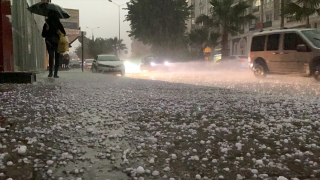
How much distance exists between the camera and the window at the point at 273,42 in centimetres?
1143

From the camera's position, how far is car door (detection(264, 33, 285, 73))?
11359 mm

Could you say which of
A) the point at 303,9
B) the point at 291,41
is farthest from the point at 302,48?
the point at 303,9

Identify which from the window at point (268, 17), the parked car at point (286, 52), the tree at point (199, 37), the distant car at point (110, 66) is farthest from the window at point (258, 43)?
the tree at point (199, 37)

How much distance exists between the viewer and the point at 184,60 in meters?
40.7

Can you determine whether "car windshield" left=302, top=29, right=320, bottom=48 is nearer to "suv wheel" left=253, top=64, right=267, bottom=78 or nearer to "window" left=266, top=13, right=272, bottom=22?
"suv wheel" left=253, top=64, right=267, bottom=78

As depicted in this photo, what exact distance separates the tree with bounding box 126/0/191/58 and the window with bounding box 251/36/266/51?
23.0 meters

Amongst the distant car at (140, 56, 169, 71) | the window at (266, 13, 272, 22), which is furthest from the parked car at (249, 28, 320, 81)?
the window at (266, 13, 272, 22)

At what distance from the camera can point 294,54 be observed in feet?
35.1

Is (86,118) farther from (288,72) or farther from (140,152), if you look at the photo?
(288,72)

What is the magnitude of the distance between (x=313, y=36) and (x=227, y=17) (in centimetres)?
2047

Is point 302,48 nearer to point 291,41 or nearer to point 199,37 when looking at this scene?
point 291,41

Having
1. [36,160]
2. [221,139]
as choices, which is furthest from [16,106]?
[221,139]

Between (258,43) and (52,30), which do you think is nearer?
(52,30)

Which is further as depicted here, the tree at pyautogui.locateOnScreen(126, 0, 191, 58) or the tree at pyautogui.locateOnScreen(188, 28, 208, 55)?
the tree at pyautogui.locateOnScreen(188, 28, 208, 55)
